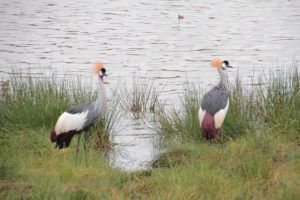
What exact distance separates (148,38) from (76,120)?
11404mm

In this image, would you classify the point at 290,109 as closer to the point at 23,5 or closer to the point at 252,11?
the point at 252,11

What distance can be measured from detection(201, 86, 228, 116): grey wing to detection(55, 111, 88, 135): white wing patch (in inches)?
63.6

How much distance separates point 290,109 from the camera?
28.0 feet

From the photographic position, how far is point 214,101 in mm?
8336

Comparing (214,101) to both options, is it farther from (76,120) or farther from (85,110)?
(76,120)

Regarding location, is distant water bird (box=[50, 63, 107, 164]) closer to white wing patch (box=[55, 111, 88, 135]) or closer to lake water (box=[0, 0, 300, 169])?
white wing patch (box=[55, 111, 88, 135])

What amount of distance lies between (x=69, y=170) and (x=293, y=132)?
2927 mm

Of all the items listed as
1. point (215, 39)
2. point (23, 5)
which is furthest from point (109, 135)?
point (23, 5)

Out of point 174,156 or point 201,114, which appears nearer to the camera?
point 174,156

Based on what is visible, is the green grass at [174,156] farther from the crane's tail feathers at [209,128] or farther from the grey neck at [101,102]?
the grey neck at [101,102]

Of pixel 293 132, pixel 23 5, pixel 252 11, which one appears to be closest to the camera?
pixel 293 132

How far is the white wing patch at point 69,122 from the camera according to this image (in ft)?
24.6

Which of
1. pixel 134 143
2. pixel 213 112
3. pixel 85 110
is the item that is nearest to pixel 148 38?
pixel 134 143

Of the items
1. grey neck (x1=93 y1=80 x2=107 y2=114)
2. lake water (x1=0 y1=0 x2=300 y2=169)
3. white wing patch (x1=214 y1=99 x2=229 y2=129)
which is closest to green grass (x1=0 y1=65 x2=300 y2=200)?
white wing patch (x1=214 y1=99 x2=229 y2=129)
